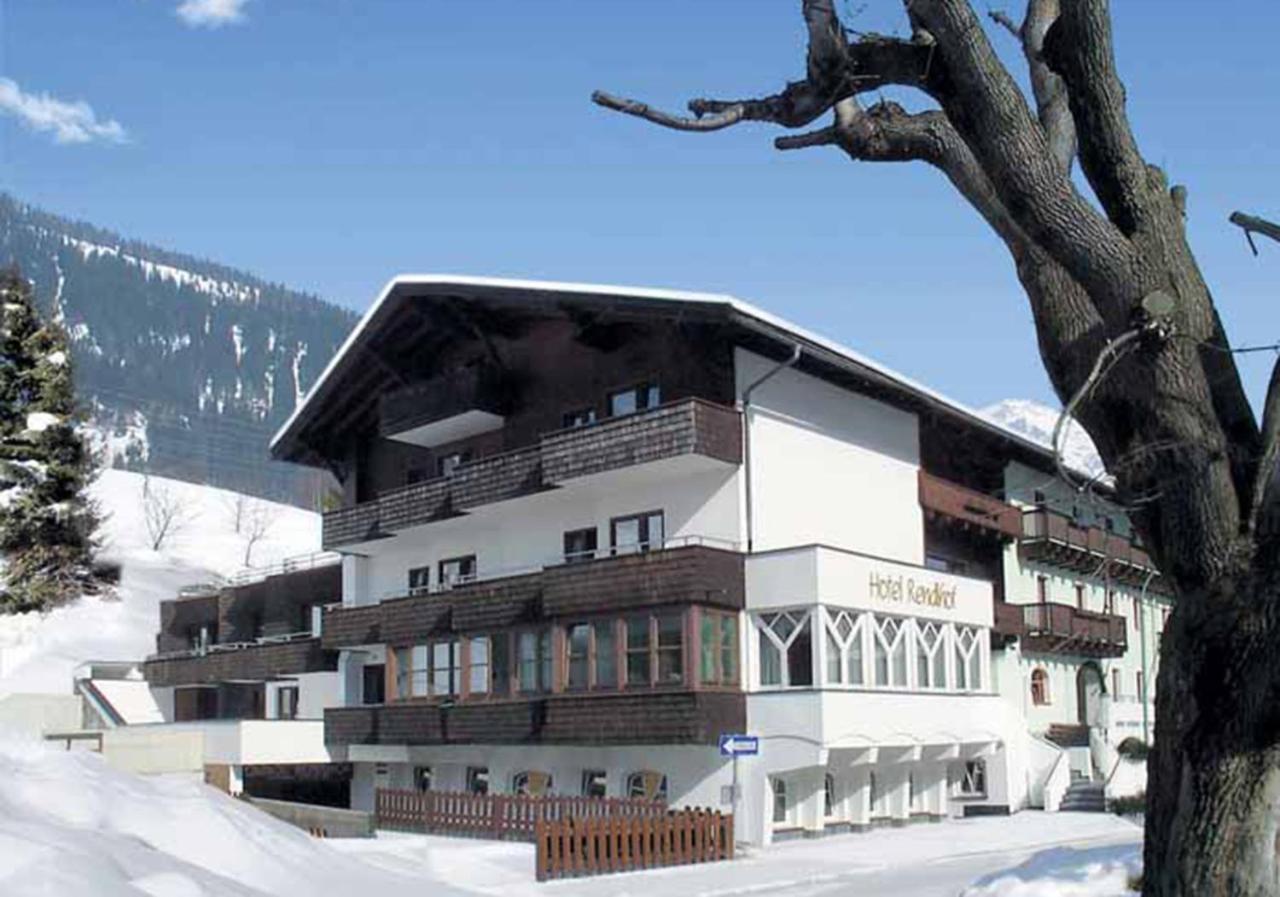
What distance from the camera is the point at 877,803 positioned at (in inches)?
1382

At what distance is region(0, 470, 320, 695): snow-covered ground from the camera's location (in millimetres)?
75875

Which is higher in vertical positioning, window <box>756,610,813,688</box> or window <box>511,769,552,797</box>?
window <box>756,610,813,688</box>

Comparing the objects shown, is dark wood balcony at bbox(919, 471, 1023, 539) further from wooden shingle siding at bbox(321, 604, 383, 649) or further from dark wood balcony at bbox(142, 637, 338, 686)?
dark wood balcony at bbox(142, 637, 338, 686)

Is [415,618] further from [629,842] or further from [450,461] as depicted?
[629,842]

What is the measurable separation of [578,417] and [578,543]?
3.03 m

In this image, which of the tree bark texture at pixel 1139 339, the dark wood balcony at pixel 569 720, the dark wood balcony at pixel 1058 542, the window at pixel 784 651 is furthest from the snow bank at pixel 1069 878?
the dark wood balcony at pixel 1058 542

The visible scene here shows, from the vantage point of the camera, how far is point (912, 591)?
3400cm

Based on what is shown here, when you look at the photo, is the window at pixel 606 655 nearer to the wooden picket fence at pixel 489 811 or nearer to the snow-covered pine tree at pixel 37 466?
the wooden picket fence at pixel 489 811

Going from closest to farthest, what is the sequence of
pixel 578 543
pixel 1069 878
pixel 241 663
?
pixel 1069 878, pixel 578 543, pixel 241 663

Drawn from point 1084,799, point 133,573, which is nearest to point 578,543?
point 1084,799

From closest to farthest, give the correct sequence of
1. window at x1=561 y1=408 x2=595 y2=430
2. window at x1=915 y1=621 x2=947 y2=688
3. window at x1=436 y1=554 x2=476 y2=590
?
window at x1=915 y1=621 x2=947 y2=688 < window at x1=561 y1=408 x2=595 y2=430 < window at x1=436 y1=554 x2=476 y2=590

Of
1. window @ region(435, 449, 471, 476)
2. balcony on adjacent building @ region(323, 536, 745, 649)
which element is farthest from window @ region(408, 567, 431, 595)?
window @ region(435, 449, 471, 476)

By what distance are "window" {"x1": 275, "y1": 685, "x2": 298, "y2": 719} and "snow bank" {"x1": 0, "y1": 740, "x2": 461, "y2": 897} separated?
1253 inches

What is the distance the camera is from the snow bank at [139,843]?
304 inches
